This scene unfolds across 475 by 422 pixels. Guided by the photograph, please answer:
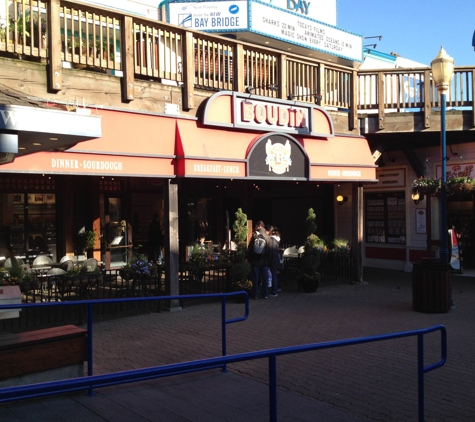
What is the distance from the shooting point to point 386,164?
17.4m

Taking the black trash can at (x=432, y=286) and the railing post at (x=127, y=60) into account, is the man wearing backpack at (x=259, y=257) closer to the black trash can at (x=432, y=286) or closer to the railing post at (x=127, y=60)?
the black trash can at (x=432, y=286)

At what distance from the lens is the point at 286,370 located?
21.8 feet

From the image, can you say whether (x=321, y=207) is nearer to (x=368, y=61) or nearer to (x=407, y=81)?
(x=407, y=81)

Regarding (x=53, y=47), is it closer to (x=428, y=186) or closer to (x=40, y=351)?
(x=40, y=351)

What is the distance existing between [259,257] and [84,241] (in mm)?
4640

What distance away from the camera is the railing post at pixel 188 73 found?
10539mm

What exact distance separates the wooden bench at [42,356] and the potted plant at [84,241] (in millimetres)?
7817

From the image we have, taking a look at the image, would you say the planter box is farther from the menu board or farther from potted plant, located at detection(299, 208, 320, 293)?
the menu board

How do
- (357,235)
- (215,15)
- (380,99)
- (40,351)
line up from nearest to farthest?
(40,351) → (357,235) → (380,99) → (215,15)

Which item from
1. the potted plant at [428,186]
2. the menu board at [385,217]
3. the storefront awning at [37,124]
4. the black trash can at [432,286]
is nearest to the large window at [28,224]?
the storefront awning at [37,124]

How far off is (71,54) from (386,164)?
11096mm

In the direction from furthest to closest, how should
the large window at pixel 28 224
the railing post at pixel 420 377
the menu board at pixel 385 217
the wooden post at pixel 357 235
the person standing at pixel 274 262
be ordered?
the menu board at pixel 385 217 < the wooden post at pixel 357 235 < the large window at pixel 28 224 < the person standing at pixel 274 262 < the railing post at pixel 420 377

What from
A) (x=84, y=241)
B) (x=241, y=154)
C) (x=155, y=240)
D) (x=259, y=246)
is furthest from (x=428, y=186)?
(x=84, y=241)

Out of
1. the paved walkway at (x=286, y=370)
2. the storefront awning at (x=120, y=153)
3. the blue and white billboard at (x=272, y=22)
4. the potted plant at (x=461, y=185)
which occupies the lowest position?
the paved walkway at (x=286, y=370)
